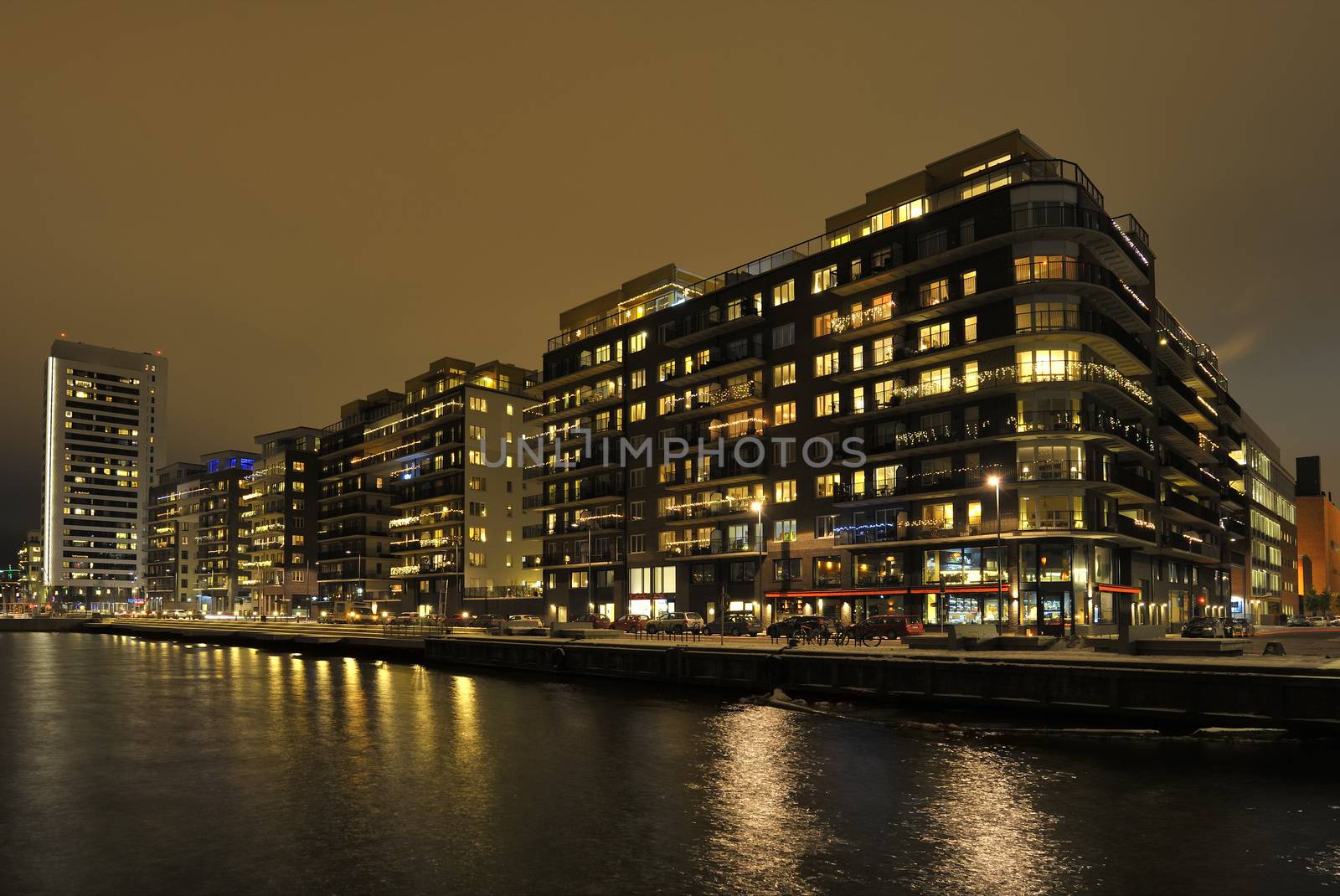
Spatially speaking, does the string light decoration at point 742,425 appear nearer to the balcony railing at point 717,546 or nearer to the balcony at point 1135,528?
the balcony railing at point 717,546

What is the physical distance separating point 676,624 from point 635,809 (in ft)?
190

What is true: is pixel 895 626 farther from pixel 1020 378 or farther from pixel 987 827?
pixel 987 827

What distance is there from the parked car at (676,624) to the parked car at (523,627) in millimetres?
9451

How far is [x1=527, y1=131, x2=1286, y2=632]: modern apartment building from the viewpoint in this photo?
246ft

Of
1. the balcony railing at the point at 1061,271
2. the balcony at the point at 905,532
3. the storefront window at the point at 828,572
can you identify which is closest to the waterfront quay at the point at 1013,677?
the balcony at the point at 905,532

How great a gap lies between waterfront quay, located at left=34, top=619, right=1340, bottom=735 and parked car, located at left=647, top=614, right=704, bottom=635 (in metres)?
11.8

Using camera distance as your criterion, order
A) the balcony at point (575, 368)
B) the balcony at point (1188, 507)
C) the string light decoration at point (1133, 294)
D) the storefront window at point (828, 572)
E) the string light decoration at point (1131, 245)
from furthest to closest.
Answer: the balcony at point (575, 368), the balcony at point (1188, 507), the storefront window at point (828, 572), the string light decoration at point (1131, 245), the string light decoration at point (1133, 294)

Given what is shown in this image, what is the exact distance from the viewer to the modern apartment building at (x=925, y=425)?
74.9m

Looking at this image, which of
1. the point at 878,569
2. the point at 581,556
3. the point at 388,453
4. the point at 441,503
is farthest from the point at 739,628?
the point at 388,453

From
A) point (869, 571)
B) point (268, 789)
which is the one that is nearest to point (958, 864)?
point (268, 789)

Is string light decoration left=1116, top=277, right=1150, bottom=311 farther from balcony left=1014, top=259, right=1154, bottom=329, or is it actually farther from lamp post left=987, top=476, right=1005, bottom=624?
lamp post left=987, top=476, right=1005, bottom=624

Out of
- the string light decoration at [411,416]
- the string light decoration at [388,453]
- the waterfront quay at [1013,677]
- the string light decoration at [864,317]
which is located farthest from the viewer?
the string light decoration at [388,453]

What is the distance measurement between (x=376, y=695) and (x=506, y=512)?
313 feet

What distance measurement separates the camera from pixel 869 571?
85.0 m
